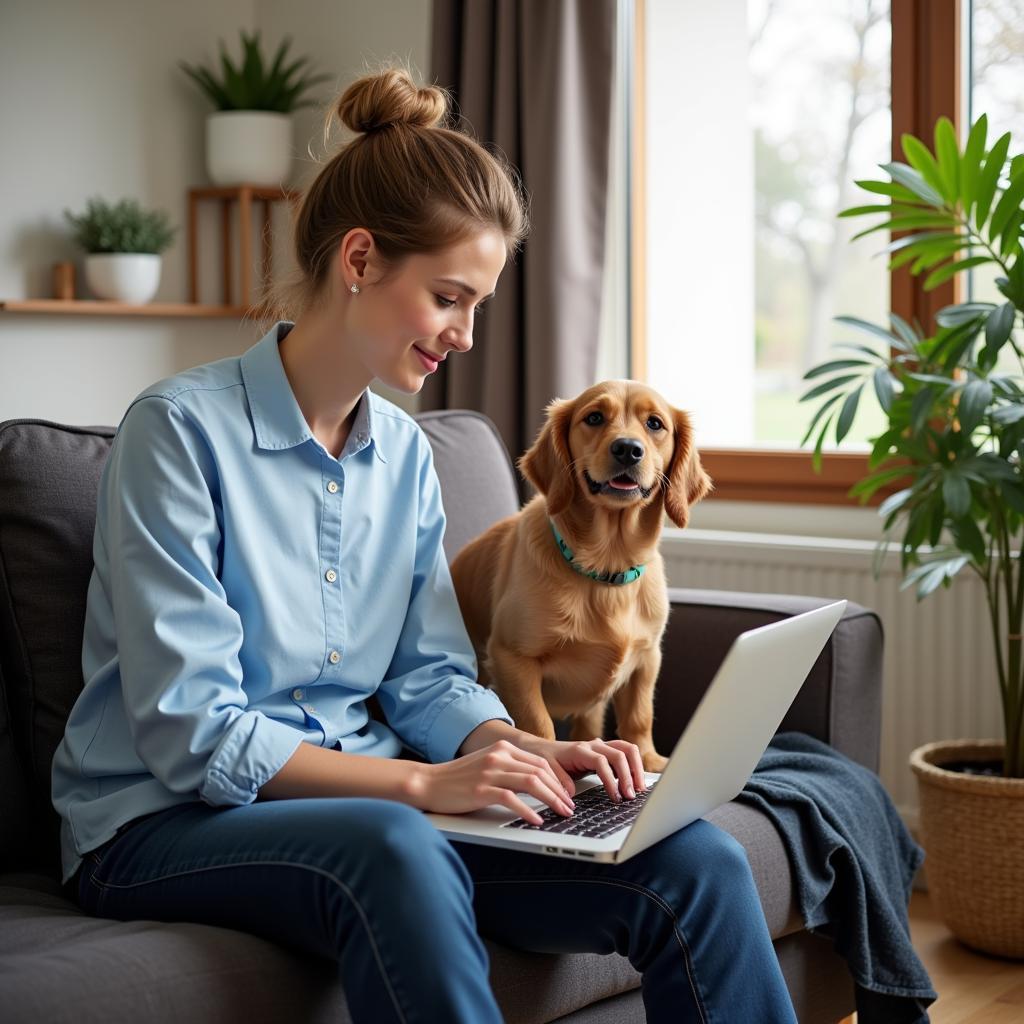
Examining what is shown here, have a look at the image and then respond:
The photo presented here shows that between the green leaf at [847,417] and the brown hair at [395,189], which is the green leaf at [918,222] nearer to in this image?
the green leaf at [847,417]

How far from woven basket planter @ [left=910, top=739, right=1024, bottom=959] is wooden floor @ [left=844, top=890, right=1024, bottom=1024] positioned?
4 cm

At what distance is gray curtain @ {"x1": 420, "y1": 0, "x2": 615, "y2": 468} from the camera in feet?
11.1

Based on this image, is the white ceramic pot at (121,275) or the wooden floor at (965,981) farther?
the white ceramic pot at (121,275)

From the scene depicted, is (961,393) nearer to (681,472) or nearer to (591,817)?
(681,472)

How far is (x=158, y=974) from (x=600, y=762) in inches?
20.6

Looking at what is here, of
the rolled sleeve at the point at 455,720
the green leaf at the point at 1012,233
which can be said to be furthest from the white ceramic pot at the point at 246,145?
the rolled sleeve at the point at 455,720

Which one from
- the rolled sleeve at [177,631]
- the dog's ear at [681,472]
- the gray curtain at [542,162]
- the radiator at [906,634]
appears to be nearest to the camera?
the rolled sleeve at [177,631]

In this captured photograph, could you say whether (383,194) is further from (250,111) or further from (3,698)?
(250,111)

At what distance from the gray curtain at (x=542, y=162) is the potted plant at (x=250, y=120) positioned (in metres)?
0.65

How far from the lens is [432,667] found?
1.72m

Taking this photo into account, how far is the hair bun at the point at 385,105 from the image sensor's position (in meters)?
1.66

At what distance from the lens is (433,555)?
1786mm

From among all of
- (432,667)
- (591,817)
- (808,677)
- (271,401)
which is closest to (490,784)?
(591,817)

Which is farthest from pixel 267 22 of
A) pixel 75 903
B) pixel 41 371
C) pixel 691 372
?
pixel 75 903
